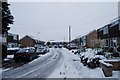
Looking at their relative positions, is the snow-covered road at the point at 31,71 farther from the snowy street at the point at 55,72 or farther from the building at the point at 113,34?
the building at the point at 113,34

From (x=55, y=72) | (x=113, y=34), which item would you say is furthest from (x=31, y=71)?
(x=113, y=34)

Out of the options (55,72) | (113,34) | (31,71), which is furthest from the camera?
(113,34)

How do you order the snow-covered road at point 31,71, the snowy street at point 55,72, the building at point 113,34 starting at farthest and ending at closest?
the building at point 113,34, the snow-covered road at point 31,71, the snowy street at point 55,72

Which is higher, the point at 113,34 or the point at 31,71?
the point at 113,34

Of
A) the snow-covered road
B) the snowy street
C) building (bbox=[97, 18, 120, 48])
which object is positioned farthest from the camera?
building (bbox=[97, 18, 120, 48])

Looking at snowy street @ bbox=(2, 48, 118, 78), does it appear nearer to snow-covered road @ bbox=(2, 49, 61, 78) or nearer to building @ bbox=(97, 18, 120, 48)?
snow-covered road @ bbox=(2, 49, 61, 78)

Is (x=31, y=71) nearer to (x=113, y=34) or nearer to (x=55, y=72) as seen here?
(x=55, y=72)

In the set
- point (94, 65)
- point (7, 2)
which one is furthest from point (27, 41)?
point (94, 65)

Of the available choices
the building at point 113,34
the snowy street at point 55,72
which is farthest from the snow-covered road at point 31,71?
the building at point 113,34

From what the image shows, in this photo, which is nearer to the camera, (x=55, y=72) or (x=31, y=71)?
(x=55, y=72)

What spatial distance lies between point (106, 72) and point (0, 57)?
18872mm

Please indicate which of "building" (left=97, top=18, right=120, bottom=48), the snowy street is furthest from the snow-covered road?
"building" (left=97, top=18, right=120, bottom=48)

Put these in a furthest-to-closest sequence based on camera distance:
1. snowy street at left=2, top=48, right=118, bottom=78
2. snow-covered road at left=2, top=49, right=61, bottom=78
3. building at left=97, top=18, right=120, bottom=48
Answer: building at left=97, top=18, right=120, bottom=48
snow-covered road at left=2, top=49, right=61, bottom=78
snowy street at left=2, top=48, right=118, bottom=78

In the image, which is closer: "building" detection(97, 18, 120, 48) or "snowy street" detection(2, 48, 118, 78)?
"snowy street" detection(2, 48, 118, 78)
